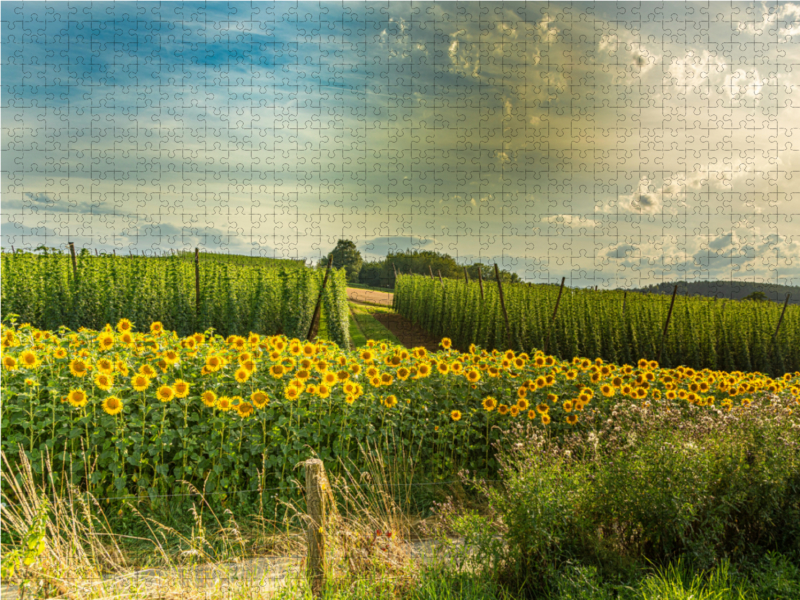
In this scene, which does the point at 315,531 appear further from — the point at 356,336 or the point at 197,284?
the point at 356,336

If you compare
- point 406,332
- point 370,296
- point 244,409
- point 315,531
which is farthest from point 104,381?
point 370,296

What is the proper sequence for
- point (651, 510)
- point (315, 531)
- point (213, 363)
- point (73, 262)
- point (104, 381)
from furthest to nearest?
point (73, 262) → point (213, 363) → point (104, 381) → point (651, 510) → point (315, 531)

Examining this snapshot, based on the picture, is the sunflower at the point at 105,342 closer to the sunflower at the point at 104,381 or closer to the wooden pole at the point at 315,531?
the sunflower at the point at 104,381

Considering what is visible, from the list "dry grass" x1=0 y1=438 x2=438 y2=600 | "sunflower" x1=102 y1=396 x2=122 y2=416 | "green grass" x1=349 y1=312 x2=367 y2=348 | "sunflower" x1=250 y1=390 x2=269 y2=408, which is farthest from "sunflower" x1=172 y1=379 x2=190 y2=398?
"green grass" x1=349 y1=312 x2=367 y2=348

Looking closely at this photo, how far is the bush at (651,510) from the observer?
3812 mm

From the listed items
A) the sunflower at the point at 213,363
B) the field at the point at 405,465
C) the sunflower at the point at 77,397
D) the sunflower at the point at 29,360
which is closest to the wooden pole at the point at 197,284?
the field at the point at 405,465

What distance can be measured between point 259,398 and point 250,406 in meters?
0.13

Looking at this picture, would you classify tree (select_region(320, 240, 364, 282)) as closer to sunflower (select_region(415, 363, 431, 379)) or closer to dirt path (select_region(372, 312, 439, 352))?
dirt path (select_region(372, 312, 439, 352))

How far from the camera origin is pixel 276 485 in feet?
17.6

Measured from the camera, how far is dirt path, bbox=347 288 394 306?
115ft

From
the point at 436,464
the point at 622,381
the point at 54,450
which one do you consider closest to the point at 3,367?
the point at 54,450

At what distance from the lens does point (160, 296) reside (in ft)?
44.9

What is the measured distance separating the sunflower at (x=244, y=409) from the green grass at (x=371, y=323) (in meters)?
11.6

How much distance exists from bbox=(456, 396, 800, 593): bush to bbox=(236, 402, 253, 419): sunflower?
7.06 feet
